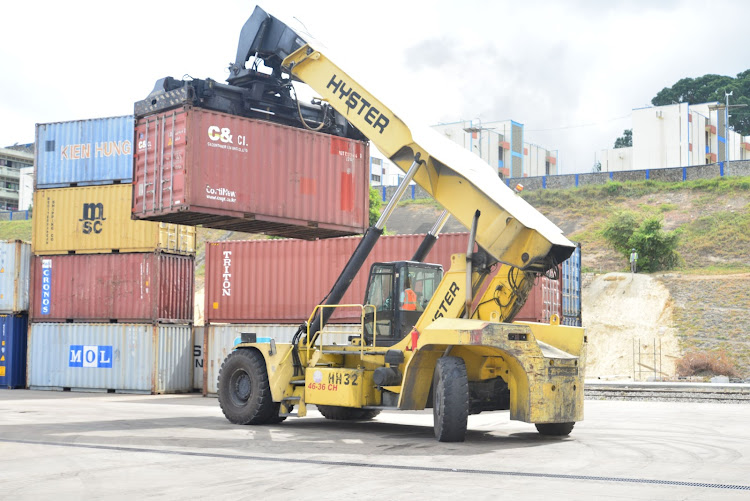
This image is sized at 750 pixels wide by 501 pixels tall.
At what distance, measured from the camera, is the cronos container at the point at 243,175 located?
15.8 metres

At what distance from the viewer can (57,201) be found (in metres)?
25.8

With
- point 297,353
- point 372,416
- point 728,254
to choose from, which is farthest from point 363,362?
point 728,254

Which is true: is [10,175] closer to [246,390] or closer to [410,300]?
[246,390]

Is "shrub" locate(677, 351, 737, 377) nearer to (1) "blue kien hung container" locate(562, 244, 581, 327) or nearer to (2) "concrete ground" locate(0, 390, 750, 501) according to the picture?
(1) "blue kien hung container" locate(562, 244, 581, 327)

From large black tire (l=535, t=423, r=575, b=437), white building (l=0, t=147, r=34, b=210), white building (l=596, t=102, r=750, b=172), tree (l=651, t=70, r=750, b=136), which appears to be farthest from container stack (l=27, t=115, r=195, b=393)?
white building (l=0, t=147, r=34, b=210)

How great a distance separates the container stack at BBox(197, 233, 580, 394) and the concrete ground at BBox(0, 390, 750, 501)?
6.62 metres

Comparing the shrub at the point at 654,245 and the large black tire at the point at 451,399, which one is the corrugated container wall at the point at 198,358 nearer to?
the large black tire at the point at 451,399

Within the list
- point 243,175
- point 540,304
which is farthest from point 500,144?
point 243,175

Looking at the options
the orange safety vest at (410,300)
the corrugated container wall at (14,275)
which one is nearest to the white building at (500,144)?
the corrugated container wall at (14,275)

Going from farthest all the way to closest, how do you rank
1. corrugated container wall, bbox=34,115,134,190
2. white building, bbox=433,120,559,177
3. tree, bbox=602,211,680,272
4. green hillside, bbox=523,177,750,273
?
white building, bbox=433,120,559,177 < green hillside, bbox=523,177,750,273 < tree, bbox=602,211,680,272 < corrugated container wall, bbox=34,115,134,190

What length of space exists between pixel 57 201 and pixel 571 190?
4243 centimetres

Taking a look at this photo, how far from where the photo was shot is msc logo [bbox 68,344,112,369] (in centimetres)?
2511

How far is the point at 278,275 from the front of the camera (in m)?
23.3

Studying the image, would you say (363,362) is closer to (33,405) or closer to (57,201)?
(33,405)
